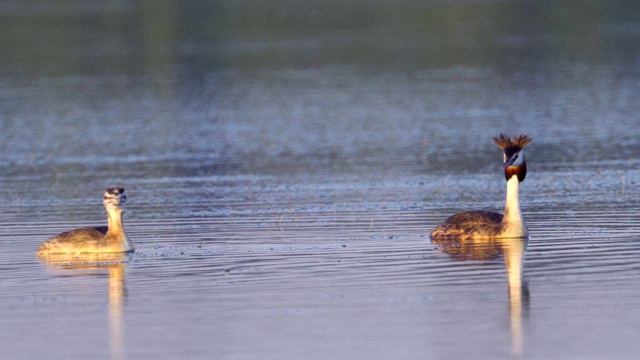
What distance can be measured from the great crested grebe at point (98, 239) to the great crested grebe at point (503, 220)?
154 inches

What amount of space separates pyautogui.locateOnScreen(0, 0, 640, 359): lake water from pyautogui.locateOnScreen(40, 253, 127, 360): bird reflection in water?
2.3 inches

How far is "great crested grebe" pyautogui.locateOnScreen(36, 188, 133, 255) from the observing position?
2047 centimetres

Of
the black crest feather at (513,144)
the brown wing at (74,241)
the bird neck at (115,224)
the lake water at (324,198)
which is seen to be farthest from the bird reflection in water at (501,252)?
the brown wing at (74,241)

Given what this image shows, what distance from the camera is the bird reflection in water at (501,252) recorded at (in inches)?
656

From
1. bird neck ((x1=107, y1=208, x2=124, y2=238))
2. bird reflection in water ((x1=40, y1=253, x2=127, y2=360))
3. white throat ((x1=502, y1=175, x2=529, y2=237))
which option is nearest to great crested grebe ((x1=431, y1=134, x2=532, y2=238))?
white throat ((x1=502, y1=175, x2=529, y2=237))

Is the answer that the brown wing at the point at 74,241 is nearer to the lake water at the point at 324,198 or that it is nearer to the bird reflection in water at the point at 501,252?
the lake water at the point at 324,198

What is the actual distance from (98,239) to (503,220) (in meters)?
5.07

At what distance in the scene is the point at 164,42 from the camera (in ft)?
232

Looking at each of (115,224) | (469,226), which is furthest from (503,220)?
(115,224)

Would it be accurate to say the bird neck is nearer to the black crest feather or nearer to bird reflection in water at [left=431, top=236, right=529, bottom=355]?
bird reflection in water at [left=431, top=236, right=529, bottom=355]

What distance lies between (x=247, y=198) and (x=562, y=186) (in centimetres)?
497

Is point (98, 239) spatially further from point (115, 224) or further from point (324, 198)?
point (324, 198)

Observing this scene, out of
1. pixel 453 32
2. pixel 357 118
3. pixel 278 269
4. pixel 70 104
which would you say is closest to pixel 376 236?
pixel 278 269

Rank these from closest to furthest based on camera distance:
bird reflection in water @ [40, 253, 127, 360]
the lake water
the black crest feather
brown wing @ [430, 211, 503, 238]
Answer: the lake water < bird reflection in water @ [40, 253, 127, 360] < brown wing @ [430, 211, 503, 238] < the black crest feather
